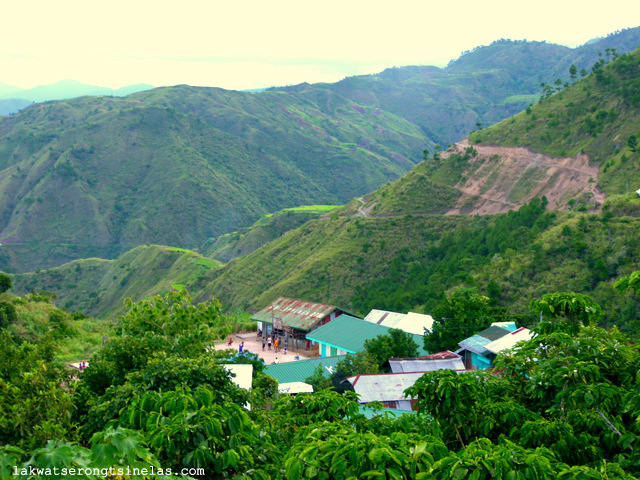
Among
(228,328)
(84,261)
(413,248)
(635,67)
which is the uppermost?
(635,67)

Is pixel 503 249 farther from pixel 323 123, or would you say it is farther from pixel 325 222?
pixel 323 123

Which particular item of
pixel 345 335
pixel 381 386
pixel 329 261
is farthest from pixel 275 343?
pixel 329 261

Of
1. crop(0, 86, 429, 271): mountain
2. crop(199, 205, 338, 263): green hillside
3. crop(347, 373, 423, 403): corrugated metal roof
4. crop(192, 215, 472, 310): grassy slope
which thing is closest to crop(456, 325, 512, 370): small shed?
crop(347, 373, 423, 403): corrugated metal roof

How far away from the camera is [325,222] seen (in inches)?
3054

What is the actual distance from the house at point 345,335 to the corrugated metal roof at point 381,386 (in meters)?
8.22

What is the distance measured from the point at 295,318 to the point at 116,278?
67.0 meters

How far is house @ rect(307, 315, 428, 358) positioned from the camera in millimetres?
35188

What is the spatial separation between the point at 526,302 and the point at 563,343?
32.4 metres

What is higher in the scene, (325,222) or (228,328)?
(228,328)

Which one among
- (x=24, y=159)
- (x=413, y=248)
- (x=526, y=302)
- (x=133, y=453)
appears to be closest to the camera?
(x=133, y=453)

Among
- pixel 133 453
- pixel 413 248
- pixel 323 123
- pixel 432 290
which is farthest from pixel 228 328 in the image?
pixel 323 123

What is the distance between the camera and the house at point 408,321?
3856 centimetres

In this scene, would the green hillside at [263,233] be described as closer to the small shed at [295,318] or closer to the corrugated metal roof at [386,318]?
the small shed at [295,318]

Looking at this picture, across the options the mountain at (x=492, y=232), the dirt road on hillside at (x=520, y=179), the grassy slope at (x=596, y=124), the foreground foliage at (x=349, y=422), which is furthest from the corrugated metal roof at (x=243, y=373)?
the dirt road on hillside at (x=520, y=179)
